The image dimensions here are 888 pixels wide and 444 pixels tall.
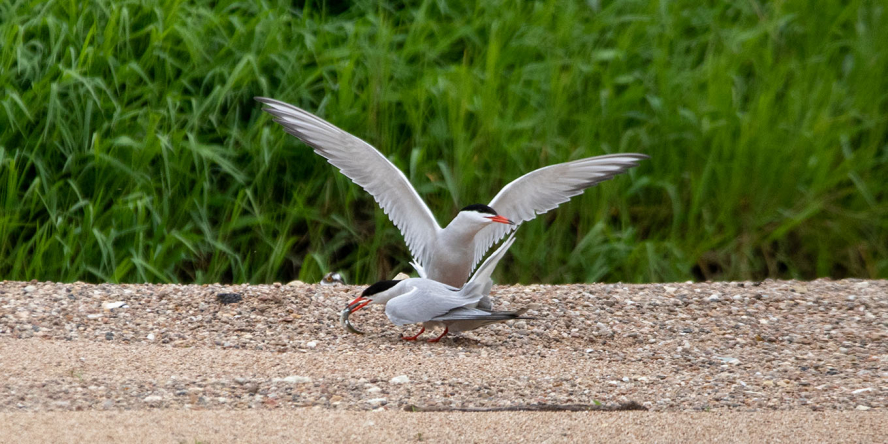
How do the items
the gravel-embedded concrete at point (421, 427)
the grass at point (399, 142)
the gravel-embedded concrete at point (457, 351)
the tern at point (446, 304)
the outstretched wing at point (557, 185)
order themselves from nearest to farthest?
the gravel-embedded concrete at point (421, 427)
the gravel-embedded concrete at point (457, 351)
the tern at point (446, 304)
the outstretched wing at point (557, 185)
the grass at point (399, 142)

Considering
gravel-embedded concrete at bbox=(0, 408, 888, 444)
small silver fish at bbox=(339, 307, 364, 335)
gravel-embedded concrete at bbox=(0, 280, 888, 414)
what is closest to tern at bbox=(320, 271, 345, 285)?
gravel-embedded concrete at bbox=(0, 280, 888, 414)

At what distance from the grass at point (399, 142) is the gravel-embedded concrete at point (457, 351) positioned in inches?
26.2

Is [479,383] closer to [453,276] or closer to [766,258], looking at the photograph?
[453,276]

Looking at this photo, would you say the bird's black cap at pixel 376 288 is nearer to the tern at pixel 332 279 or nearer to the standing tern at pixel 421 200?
the standing tern at pixel 421 200

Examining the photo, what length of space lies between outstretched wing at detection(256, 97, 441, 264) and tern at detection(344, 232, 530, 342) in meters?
0.52

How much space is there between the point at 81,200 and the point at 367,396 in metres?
2.28

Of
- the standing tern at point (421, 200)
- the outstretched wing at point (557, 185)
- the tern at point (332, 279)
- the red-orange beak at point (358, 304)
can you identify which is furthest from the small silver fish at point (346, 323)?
the tern at point (332, 279)

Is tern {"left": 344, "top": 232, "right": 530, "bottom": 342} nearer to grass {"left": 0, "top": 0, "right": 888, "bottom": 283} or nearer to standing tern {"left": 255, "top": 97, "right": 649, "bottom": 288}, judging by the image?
standing tern {"left": 255, "top": 97, "right": 649, "bottom": 288}

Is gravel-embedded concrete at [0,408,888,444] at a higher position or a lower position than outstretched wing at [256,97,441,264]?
lower

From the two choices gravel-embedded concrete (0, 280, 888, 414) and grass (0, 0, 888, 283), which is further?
grass (0, 0, 888, 283)

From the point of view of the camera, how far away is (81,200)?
14.5 ft

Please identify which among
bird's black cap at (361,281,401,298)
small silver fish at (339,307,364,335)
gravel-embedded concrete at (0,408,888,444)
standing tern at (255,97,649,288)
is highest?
standing tern at (255,97,649,288)

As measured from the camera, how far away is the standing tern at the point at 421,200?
3736 mm

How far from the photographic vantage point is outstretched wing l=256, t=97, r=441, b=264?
379 centimetres
